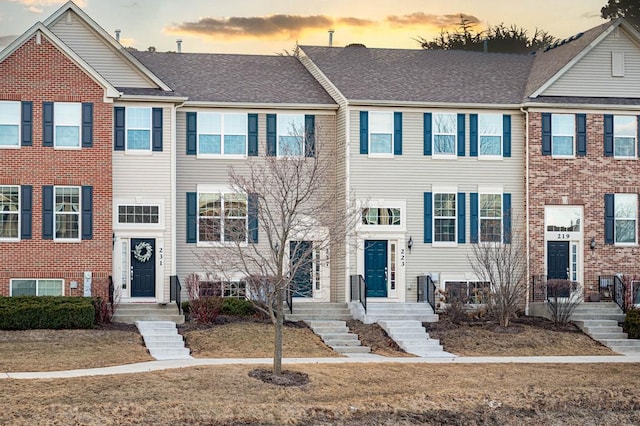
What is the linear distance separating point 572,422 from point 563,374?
269cm

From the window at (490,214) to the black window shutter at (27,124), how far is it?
14.0 metres

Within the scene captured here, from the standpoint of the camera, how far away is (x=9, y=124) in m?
31.8

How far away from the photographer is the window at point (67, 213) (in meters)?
31.9

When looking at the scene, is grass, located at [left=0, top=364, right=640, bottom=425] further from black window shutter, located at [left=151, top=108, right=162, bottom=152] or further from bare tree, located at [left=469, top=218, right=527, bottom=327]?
black window shutter, located at [left=151, top=108, right=162, bottom=152]

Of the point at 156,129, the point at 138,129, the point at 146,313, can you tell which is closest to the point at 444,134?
the point at 156,129

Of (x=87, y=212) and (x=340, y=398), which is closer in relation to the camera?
(x=340, y=398)

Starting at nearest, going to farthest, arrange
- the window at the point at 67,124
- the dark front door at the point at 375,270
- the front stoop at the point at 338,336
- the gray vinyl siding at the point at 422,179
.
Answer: the front stoop at the point at 338,336, the window at the point at 67,124, the gray vinyl siding at the point at 422,179, the dark front door at the point at 375,270

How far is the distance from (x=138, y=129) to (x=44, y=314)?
7.03 meters

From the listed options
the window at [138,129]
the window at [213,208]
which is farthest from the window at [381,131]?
the window at [138,129]

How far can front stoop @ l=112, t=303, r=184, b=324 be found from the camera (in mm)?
31078

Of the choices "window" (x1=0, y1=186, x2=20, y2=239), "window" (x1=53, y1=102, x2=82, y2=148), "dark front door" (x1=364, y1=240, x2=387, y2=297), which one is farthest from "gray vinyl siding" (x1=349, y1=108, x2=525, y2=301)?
"window" (x1=0, y1=186, x2=20, y2=239)

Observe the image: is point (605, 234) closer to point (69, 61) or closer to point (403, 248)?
point (403, 248)

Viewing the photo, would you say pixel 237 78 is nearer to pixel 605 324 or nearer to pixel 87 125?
pixel 87 125

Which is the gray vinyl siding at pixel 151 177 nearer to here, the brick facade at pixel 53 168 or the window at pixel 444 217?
the brick facade at pixel 53 168
